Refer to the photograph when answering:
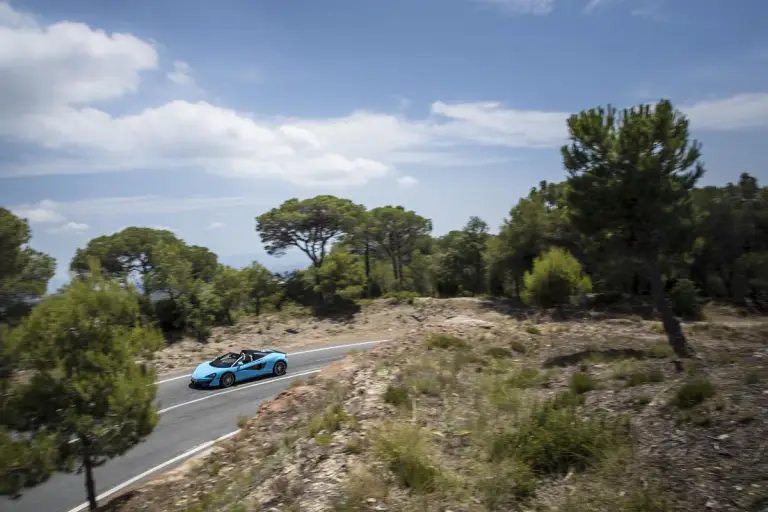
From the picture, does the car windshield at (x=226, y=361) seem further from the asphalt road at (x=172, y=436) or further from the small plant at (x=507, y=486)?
the small plant at (x=507, y=486)

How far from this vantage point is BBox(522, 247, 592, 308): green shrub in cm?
2873

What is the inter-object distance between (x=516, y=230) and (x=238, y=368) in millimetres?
25319

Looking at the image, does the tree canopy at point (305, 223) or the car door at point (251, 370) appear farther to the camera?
the tree canopy at point (305, 223)

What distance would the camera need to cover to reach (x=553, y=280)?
94.5ft

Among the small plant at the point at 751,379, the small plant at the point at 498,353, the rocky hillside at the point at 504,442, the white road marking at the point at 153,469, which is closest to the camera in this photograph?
the rocky hillside at the point at 504,442

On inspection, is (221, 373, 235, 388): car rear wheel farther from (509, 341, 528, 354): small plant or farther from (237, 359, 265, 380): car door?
(509, 341, 528, 354): small plant

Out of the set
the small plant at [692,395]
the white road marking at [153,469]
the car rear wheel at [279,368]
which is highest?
the small plant at [692,395]

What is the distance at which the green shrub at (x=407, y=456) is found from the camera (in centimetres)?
713

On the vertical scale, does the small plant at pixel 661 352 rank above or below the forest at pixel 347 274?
below

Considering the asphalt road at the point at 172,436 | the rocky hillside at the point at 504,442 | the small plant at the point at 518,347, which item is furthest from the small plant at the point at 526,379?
the asphalt road at the point at 172,436

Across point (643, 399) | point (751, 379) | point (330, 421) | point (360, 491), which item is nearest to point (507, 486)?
point (360, 491)

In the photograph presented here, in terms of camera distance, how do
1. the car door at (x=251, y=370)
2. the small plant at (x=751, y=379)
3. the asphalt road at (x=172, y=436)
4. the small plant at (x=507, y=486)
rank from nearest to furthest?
the small plant at (x=507, y=486), the small plant at (x=751, y=379), the asphalt road at (x=172, y=436), the car door at (x=251, y=370)

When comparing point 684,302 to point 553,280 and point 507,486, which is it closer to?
point 553,280

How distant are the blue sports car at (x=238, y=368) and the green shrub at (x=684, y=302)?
25.0 metres
